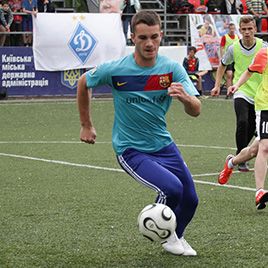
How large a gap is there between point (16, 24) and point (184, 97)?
2195 centimetres

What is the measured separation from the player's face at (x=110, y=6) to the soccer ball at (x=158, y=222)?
2264 centimetres

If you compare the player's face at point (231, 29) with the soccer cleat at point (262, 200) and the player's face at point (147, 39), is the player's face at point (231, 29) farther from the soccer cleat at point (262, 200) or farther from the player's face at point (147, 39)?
the player's face at point (147, 39)

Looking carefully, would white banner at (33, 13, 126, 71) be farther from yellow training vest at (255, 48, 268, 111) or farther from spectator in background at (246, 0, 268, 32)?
yellow training vest at (255, 48, 268, 111)

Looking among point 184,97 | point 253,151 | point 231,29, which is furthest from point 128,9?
point 184,97

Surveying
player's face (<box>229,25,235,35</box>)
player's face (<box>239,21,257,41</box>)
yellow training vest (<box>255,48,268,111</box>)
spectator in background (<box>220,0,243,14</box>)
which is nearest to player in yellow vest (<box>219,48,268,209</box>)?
yellow training vest (<box>255,48,268,111</box>)

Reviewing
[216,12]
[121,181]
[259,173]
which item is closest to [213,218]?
[259,173]

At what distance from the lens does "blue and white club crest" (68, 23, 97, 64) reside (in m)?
27.5

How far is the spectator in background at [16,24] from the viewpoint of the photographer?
28016 mm

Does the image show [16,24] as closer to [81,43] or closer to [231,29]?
[81,43]

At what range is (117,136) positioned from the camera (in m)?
7.56

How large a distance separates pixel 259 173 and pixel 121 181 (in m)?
2.72

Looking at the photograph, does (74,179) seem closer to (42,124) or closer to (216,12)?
(42,124)

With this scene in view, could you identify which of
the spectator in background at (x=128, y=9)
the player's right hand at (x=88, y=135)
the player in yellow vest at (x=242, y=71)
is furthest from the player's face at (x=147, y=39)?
the spectator in background at (x=128, y=9)

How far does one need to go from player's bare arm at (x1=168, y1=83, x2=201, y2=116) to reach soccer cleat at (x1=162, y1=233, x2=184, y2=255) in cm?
110
